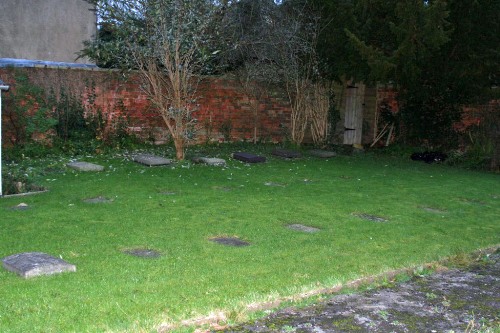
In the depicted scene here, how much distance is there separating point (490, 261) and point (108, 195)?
548 cm

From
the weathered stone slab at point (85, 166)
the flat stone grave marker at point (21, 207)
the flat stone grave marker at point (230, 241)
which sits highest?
the weathered stone slab at point (85, 166)

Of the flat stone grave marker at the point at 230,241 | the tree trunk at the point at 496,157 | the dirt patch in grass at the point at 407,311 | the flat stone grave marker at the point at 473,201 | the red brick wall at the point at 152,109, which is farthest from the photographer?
the tree trunk at the point at 496,157

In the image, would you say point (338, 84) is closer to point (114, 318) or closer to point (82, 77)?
point (82, 77)

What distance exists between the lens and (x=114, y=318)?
13.5ft

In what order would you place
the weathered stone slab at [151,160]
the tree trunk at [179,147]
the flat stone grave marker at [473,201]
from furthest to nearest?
the tree trunk at [179,147] < the weathered stone slab at [151,160] < the flat stone grave marker at [473,201]

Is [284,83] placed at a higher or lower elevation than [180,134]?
higher

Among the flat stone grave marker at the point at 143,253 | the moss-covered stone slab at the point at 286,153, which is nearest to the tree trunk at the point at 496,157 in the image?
the moss-covered stone slab at the point at 286,153

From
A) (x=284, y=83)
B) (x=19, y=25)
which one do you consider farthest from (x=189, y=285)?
(x=19, y=25)

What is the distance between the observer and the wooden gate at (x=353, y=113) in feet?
55.5

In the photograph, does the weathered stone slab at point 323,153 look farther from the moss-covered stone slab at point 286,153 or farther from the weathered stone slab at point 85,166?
the weathered stone slab at point 85,166

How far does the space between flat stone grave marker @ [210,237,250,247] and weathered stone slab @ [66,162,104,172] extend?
5.35m

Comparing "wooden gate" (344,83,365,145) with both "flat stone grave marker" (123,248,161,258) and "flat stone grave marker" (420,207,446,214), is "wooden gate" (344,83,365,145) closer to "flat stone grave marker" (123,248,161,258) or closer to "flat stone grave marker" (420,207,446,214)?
"flat stone grave marker" (420,207,446,214)

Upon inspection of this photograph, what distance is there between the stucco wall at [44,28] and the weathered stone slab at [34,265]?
1490cm

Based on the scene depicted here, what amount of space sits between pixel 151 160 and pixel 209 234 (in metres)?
5.64
